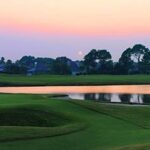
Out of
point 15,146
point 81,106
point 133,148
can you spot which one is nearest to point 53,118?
point 81,106

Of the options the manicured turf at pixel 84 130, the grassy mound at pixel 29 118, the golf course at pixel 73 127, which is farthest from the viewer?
the grassy mound at pixel 29 118

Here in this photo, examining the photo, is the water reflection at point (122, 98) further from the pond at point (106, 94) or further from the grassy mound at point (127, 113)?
the grassy mound at point (127, 113)

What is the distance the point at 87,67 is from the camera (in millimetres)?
141375

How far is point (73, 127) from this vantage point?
2203 cm

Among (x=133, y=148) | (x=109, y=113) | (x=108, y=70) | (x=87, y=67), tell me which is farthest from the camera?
(x=87, y=67)

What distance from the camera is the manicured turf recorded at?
59.1 feet

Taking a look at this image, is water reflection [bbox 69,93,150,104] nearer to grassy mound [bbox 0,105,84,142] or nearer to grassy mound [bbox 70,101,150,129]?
grassy mound [bbox 70,101,150,129]

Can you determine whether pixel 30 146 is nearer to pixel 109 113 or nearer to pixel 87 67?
pixel 109 113

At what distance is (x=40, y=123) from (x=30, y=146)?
6.19 m

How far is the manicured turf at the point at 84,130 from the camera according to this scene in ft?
59.1

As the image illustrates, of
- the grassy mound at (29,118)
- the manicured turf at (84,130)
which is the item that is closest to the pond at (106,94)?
the manicured turf at (84,130)

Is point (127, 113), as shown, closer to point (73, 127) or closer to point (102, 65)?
point (73, 127)

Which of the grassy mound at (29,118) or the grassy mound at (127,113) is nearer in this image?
the grassy mound at (29,118)

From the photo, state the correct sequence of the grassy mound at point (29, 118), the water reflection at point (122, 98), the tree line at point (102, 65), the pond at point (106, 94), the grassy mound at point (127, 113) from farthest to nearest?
the tree line at point (102, 65), the pond at point (106, 94), the water reflection at point (122, 98), the grassy mound at point (127, 113), the grassy mound at point (29, 118)
